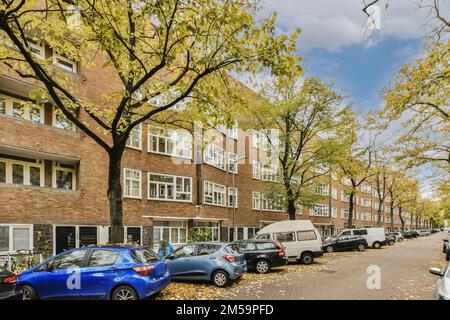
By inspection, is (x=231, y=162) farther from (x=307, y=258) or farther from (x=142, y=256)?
(x=142, y=256)

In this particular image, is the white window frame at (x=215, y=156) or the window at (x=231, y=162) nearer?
the white window frame at (x=215, y=156)

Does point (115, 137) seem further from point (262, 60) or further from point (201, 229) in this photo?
point (201, 229)

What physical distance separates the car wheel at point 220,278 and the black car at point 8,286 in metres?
6.19

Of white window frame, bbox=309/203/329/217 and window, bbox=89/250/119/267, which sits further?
white window frame, bbox=309/203/329/217

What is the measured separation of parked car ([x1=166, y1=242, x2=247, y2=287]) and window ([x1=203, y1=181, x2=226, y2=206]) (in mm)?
14258

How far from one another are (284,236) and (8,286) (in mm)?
15059

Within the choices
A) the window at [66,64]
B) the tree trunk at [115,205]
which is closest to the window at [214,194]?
the window at [66,64]

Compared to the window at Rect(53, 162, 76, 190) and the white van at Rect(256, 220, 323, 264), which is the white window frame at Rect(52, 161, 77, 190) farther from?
the white van at Rect(256, 220, 323, 264)

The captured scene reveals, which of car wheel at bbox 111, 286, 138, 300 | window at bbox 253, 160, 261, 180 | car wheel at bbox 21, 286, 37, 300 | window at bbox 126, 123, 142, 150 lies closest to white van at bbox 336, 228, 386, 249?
window at bbox 253, 160, 261, 180

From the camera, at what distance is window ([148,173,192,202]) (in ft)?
75.7

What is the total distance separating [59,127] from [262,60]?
12.5 meters

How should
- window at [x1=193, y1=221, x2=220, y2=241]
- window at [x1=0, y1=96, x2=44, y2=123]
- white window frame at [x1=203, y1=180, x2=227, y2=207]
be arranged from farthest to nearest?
white window frame at [x1=203, y1=180, x2=227, y2=207]
window at [x1=193, y1=221, x2=220, y2=241]
window at [x1=0, y1=96, x2=44, y2=123]

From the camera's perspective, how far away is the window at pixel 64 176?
1800cm

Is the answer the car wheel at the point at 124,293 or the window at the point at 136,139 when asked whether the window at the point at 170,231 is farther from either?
the car wheel at the point at 124,293
